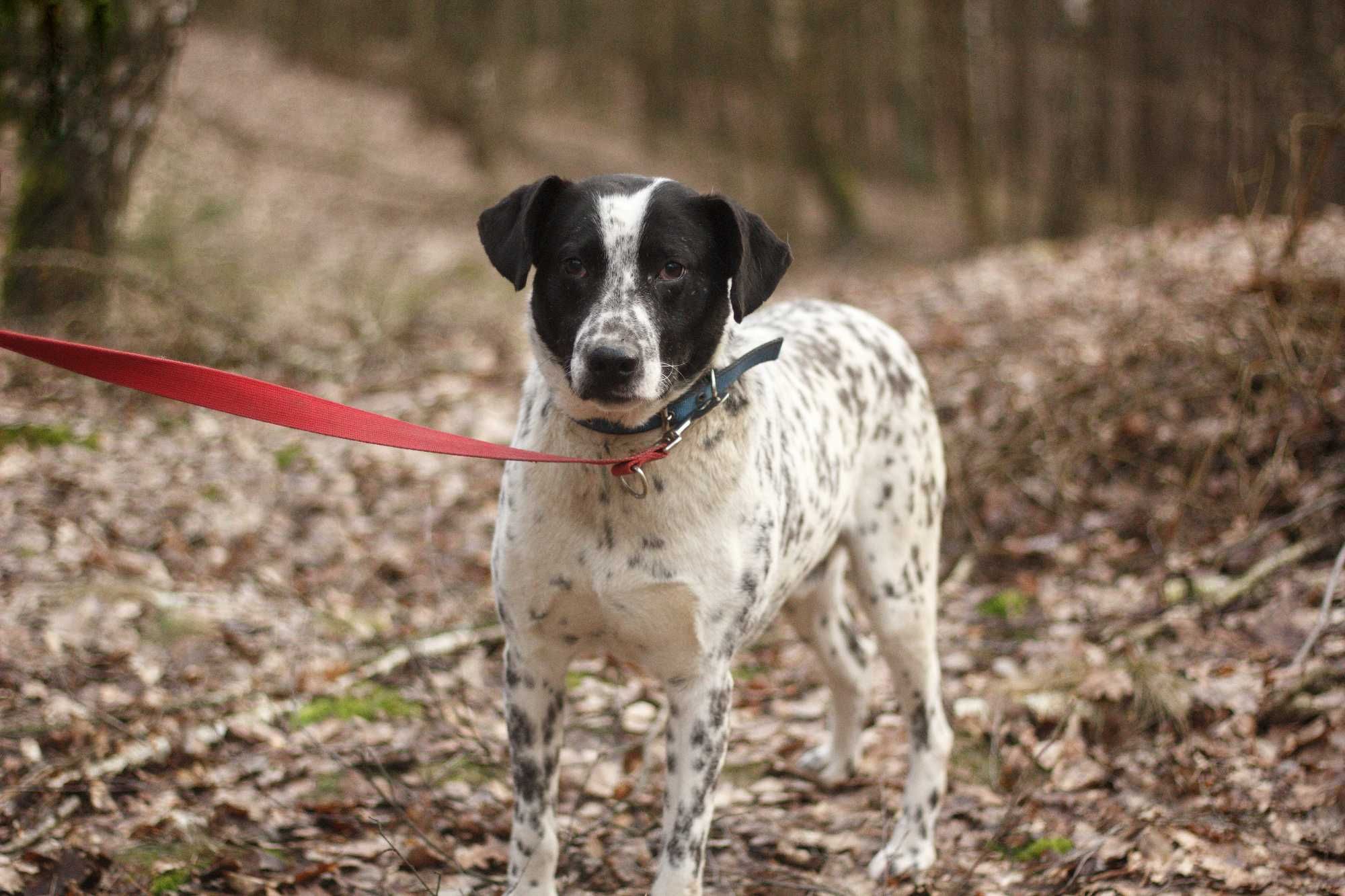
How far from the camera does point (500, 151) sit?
25875mm

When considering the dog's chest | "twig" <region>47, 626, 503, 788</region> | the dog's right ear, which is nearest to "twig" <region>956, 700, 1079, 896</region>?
the dog's chest

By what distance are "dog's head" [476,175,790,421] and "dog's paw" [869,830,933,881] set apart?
2.01 m

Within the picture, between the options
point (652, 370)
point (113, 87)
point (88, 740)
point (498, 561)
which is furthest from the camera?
point (113, 87)

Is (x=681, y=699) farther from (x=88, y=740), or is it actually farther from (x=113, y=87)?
(x=113, y=87)

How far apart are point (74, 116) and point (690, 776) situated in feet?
21.5

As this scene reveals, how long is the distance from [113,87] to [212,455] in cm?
260

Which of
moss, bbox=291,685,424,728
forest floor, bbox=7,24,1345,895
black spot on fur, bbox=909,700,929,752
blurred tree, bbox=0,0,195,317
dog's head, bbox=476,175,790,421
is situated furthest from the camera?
blurred tree, bbox=0,0,195,317

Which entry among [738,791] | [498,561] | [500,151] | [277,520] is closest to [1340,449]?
[738,791]

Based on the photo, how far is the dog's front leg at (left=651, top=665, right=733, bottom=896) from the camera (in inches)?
131

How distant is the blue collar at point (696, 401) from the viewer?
3.25 meters

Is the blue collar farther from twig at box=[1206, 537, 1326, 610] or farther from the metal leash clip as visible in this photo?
twig at box=[1206, 537, 1326, 610]

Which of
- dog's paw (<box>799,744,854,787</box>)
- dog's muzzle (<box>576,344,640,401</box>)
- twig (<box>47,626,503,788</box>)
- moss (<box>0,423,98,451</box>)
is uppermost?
dog's muzzle (<box>576,344,640,401</box>)

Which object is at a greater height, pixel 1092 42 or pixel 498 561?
pixel 1092 42

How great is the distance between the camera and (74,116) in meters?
7.49
